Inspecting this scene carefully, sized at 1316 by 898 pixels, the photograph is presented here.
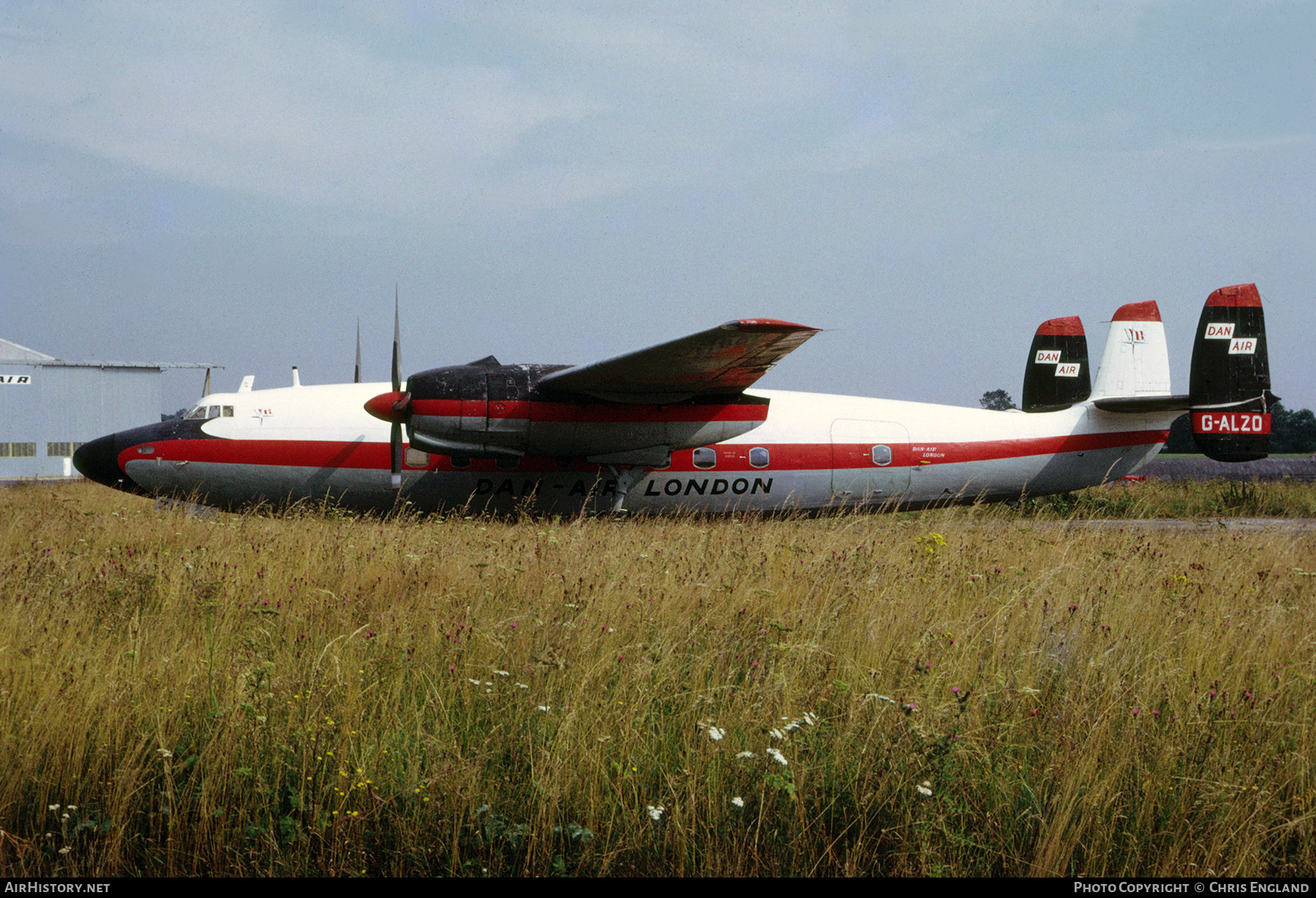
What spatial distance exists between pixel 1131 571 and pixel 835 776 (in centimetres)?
585

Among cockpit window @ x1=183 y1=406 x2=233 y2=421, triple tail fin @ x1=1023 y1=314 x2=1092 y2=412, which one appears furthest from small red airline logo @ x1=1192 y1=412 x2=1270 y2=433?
cockpit window @ x1=183 y1=406 x2=233 y2=421

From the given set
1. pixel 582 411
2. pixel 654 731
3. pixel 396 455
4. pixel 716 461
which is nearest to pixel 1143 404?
pixel 716 461

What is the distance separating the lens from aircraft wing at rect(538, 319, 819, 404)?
37.9ft

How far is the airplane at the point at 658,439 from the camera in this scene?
13273 millimetres

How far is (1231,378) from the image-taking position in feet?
55.3

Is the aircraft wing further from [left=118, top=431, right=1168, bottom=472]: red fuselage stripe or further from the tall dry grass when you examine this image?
the tall dry grass

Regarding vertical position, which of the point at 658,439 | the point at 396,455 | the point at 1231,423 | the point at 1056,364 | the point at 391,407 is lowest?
the point at 396,455

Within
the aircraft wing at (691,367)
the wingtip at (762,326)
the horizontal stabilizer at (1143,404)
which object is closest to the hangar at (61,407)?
the aircraft wing at (691,367)

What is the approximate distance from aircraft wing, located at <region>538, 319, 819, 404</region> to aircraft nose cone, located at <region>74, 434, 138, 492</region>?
8.02 metres

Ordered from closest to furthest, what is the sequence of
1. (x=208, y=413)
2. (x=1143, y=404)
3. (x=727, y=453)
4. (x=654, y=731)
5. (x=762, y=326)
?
(x=654, y=731), (x=762, y=326), (x=208, y=413), (x=727, y=453), (x=1143, y=404)

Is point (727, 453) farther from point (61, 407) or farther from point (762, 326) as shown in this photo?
point (61, 407)

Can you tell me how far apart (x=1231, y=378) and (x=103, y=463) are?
2243 cm

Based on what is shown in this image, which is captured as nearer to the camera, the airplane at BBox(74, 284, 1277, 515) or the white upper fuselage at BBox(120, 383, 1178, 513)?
the airplane at BBox(74, 284, 1277, 515)
